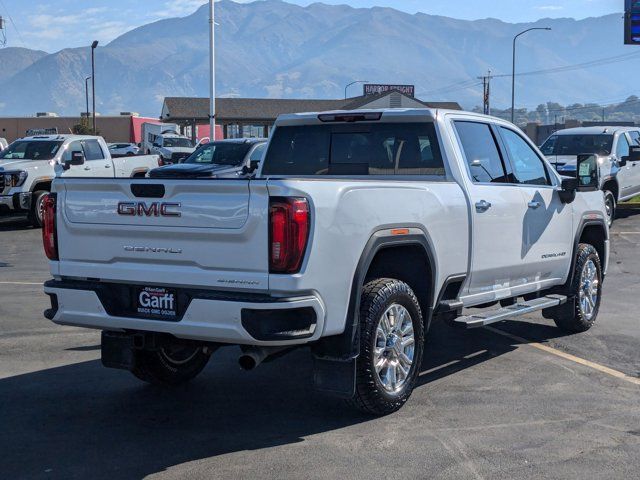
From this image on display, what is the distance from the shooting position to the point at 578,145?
19.7 m

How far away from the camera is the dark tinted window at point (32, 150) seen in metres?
19.7

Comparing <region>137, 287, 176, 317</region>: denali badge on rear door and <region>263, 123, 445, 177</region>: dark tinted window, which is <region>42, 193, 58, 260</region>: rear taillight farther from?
<region>263, 123, 445, 177</region>: dark tinted window

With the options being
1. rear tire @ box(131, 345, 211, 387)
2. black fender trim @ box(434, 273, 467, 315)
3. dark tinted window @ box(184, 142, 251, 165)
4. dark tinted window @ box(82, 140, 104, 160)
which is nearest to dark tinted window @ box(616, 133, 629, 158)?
dark tinted window @ box(184, 142, 251, 165)

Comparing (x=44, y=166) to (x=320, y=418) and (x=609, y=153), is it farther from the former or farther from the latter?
(x=320, y=418)

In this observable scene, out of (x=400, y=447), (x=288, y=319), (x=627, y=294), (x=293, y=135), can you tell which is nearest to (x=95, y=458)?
(x=288, y=319)

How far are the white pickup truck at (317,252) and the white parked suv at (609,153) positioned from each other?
39.6 ft

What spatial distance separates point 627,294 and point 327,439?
6844 millimetres

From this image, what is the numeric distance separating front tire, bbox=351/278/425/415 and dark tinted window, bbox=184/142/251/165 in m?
13.0

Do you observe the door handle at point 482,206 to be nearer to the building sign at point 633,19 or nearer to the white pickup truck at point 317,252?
the white pickup truck at point 317,252

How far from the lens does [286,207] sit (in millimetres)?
4973

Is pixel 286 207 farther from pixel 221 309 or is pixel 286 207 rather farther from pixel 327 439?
pixel 327 439


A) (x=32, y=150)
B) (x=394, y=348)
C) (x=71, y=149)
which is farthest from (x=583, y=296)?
(x=32, y=150)

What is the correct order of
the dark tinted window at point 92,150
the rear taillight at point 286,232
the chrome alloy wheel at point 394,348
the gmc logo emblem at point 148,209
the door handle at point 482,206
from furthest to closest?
the dark tinted window at point 92,150 < the door handle at point 482,206 < the chrome alloy wheel at point 394,348 < the gmc logo emblem at point 148,209 < the rear taillight at point 286,232

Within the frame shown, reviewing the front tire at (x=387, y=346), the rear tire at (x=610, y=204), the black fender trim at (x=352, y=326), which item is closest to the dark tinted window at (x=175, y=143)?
the rear tire at (x=610, y=204)
